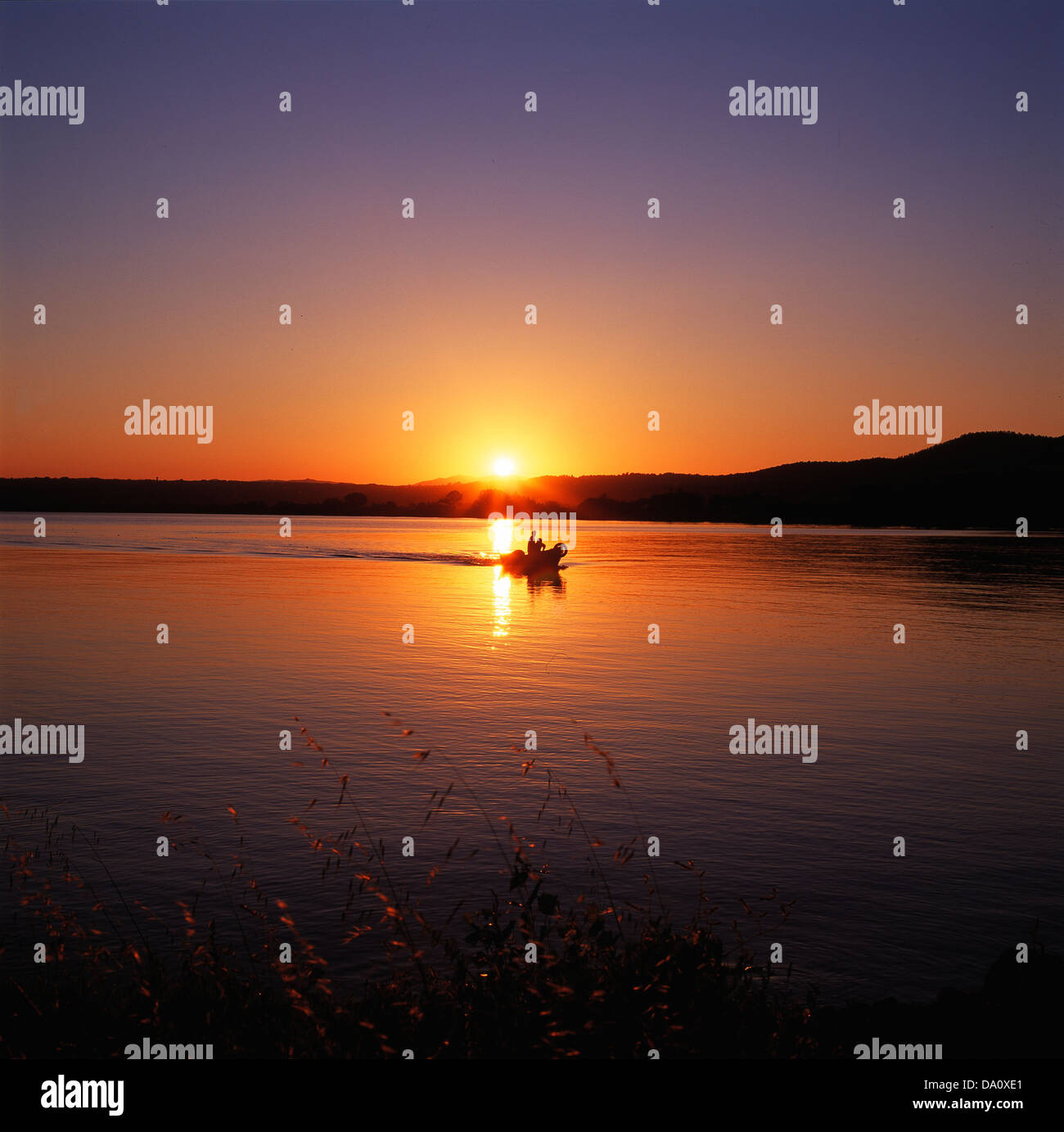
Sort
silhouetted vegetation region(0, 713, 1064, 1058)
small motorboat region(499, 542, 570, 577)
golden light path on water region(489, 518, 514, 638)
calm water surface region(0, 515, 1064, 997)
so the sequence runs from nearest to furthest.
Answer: silhouetted vegetation region(0, 713, 1064, 1058)
calm water surface region(0, 515, 1064, 997)
golden light path on water region(489, 518, 514, 638)
small motorboat region(499, 542, 570, 577)

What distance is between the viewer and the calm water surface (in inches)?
388

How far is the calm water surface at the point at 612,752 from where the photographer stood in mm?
9859

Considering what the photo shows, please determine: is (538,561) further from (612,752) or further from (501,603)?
(612,752)

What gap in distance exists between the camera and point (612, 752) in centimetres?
1589

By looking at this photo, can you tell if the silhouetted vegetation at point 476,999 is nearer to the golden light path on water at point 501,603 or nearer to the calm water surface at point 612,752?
the calm water surface at point 612,752

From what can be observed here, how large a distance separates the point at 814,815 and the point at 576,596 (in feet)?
122

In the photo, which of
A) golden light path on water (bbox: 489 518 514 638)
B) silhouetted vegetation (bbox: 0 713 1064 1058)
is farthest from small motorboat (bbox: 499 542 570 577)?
silhouetted vegetation (bbox: 0 713 1064 1058)

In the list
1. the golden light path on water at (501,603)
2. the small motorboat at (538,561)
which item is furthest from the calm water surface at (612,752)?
the small motorboat at (538,561)

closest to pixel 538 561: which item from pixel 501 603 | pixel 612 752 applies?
pixel 501 603

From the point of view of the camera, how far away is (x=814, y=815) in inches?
499

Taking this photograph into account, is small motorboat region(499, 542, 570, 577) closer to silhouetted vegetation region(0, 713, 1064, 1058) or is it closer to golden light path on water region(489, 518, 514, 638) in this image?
golden light path on water region(489, 518, 514, 638)

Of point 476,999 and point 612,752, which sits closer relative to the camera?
point 476,999

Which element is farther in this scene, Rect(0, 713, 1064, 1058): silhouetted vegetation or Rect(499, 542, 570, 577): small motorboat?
Rect(499, 542, 570, 577): small motorboat
